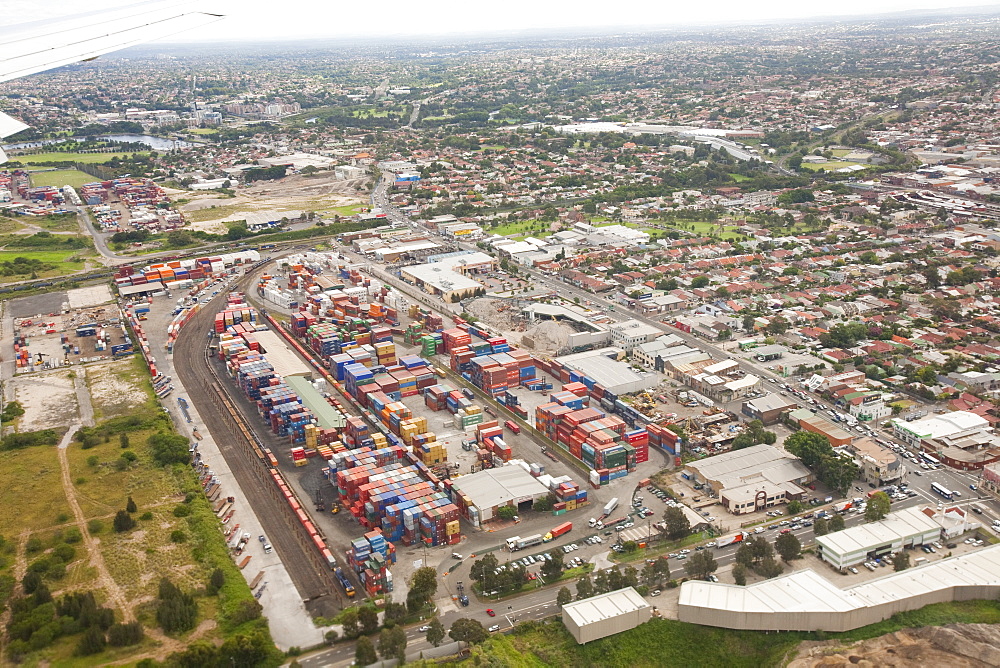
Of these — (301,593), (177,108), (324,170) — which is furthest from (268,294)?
(177,108)

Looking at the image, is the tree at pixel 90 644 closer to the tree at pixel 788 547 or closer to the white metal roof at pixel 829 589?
the white metal roof at pixel 829 589

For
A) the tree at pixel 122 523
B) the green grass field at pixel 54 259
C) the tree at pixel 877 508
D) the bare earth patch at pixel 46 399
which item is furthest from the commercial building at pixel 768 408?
the green grass field at pixel 54 259

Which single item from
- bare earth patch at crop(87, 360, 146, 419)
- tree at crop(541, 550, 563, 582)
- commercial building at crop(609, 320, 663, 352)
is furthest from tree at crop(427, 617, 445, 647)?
commercial building at crop(609, 320, 663, 352)

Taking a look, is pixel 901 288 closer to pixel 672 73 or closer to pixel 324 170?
pixel 324 170

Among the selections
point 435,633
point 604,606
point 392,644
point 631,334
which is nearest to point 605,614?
point 604,606

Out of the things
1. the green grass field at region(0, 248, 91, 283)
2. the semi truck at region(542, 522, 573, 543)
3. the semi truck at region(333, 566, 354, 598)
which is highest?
the semi truck at region(333, 566, 354, 598)

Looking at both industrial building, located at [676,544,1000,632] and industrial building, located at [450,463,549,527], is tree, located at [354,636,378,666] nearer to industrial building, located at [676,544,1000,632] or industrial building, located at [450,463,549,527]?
industrial building, located at [450,463,549,527]
